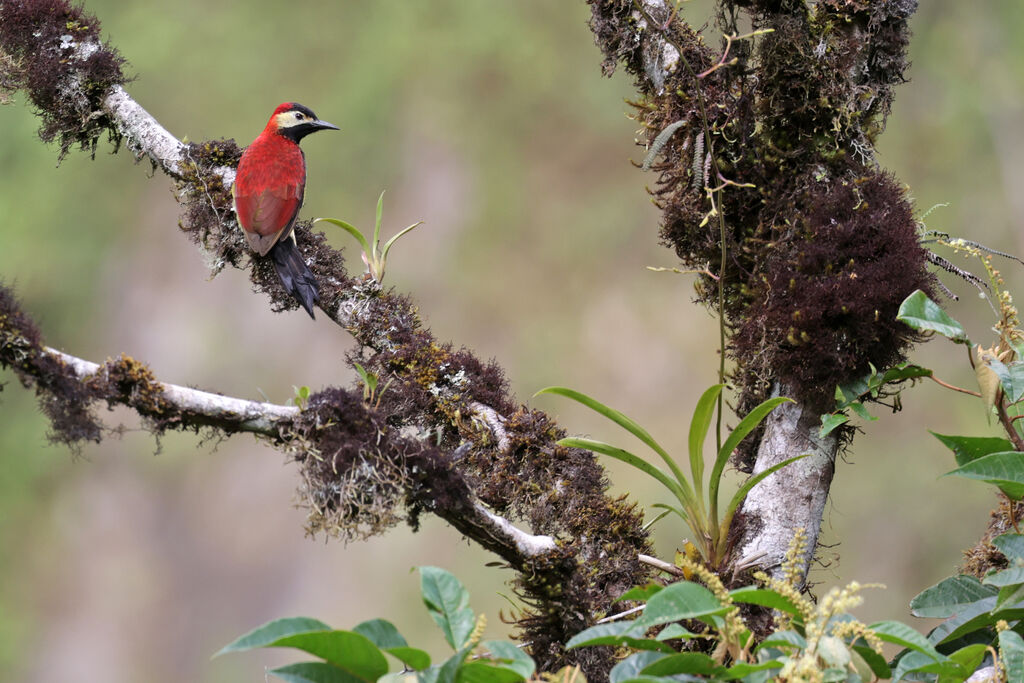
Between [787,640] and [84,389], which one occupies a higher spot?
[84,389]

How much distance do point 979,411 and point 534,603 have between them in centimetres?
355

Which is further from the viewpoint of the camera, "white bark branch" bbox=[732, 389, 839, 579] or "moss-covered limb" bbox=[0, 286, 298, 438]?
"white bark branch" bbox=[732, 389, 839, 579]

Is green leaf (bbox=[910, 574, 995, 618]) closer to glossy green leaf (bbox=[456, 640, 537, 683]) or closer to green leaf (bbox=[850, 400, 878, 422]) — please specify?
green leaf (bbox=[850, 400, 878, 422])

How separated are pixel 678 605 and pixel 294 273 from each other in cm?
96

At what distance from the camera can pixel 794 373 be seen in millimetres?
1258

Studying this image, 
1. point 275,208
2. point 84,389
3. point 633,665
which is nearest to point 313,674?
point 633,665

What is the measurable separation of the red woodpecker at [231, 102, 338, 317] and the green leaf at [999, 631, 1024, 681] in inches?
42.0

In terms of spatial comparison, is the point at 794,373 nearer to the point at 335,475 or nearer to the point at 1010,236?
the point at 335,475

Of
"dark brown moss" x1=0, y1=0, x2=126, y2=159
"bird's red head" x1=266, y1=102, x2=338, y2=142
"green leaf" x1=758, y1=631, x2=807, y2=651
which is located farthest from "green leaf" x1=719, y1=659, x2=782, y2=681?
"dark brown moss" x1=0, y1=0, x2=126, y2=159

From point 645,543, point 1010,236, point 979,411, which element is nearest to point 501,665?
point 645,543

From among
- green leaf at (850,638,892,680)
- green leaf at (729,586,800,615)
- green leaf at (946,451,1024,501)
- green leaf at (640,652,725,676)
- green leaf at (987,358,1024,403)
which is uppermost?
green leaf at (987,358,1024,403)

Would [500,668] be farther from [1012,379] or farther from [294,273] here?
[294,273]

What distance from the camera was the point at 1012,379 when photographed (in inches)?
43.8

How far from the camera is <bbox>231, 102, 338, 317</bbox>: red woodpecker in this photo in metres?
1.52
